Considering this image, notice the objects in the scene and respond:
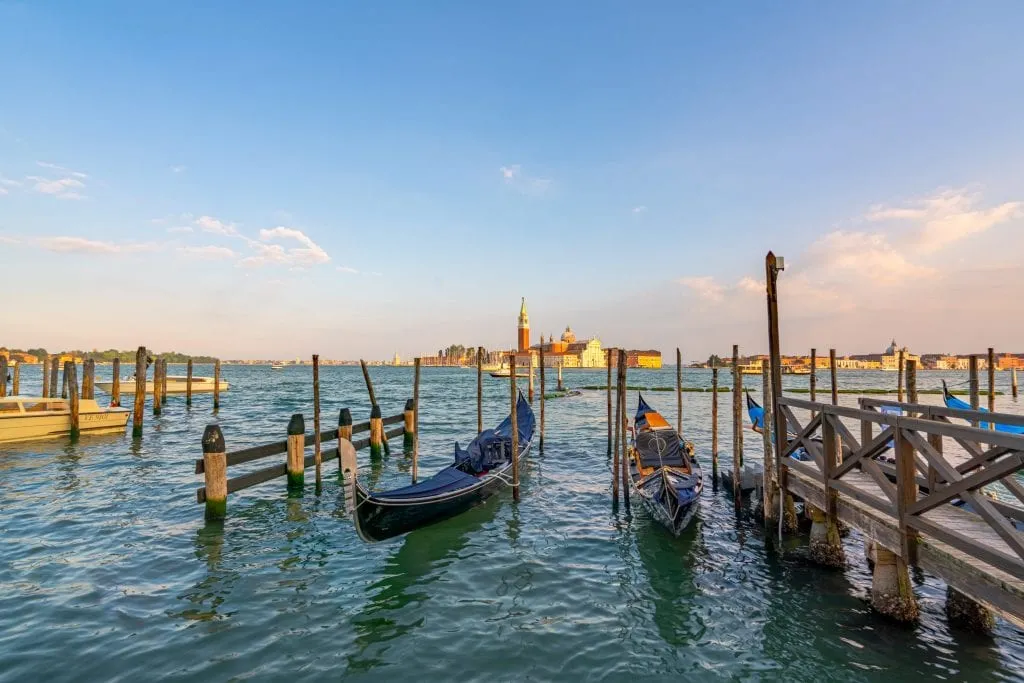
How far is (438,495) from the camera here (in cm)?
979

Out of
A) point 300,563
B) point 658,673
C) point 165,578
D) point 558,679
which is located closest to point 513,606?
point 558,679

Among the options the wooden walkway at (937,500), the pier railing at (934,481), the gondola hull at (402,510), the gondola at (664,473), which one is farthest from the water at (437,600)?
the pier railing at (934,481)

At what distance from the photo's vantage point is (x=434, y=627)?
6.39 meters

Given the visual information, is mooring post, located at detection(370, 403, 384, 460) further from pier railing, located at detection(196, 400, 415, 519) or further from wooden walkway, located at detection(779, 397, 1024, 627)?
wooden walkway, located at detection(779, 397, 1024, 627)

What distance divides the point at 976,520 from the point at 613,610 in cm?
448

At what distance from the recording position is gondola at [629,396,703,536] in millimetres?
9586

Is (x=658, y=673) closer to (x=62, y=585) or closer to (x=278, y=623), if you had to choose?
(x=278, y=623)

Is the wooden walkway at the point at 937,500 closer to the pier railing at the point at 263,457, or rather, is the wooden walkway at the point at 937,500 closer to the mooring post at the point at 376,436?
the pier railing at the point at 263,457

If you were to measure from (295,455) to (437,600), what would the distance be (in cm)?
669

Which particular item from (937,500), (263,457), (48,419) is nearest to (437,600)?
(937,500)

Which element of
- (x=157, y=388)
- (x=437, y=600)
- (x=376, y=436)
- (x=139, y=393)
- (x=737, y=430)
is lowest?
(x=437, y=600)

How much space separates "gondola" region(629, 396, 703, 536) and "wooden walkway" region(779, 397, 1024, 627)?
2.27 metres

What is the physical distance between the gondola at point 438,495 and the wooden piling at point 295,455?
9.20 ft

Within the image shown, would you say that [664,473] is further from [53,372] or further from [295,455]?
[53,372]
